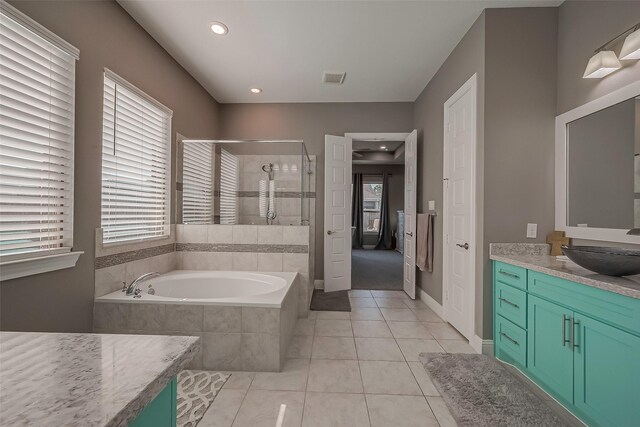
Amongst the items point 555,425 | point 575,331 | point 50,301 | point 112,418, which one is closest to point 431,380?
point 555,425

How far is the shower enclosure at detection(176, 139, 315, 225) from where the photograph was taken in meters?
3.29

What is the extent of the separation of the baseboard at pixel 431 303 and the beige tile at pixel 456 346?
1.72 ft

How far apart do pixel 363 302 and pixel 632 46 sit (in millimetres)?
3138

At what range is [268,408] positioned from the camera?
5.50 feet

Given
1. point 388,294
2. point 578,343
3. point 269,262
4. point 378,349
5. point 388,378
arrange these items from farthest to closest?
1. point 388,294
2. point 269,262
3. point 378,349
4. point 388,378
5. point 578,343

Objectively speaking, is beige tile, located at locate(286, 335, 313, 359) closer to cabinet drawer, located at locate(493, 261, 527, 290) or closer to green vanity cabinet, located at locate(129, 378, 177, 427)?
cabinet drawer, located at locate(493, 261, 527, 290)

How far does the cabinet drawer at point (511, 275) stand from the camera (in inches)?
74.7

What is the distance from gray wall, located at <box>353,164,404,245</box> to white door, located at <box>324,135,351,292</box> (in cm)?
480

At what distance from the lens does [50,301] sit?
1.71 m

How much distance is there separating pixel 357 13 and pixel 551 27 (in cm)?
154

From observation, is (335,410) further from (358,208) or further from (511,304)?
(358,208)

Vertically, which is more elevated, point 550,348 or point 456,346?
point 550,348

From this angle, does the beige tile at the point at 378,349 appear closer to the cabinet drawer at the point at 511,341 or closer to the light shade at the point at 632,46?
the cabinet drawer at the point at 511,341

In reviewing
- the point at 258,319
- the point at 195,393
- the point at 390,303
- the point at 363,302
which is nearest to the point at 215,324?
the point at 258,319
